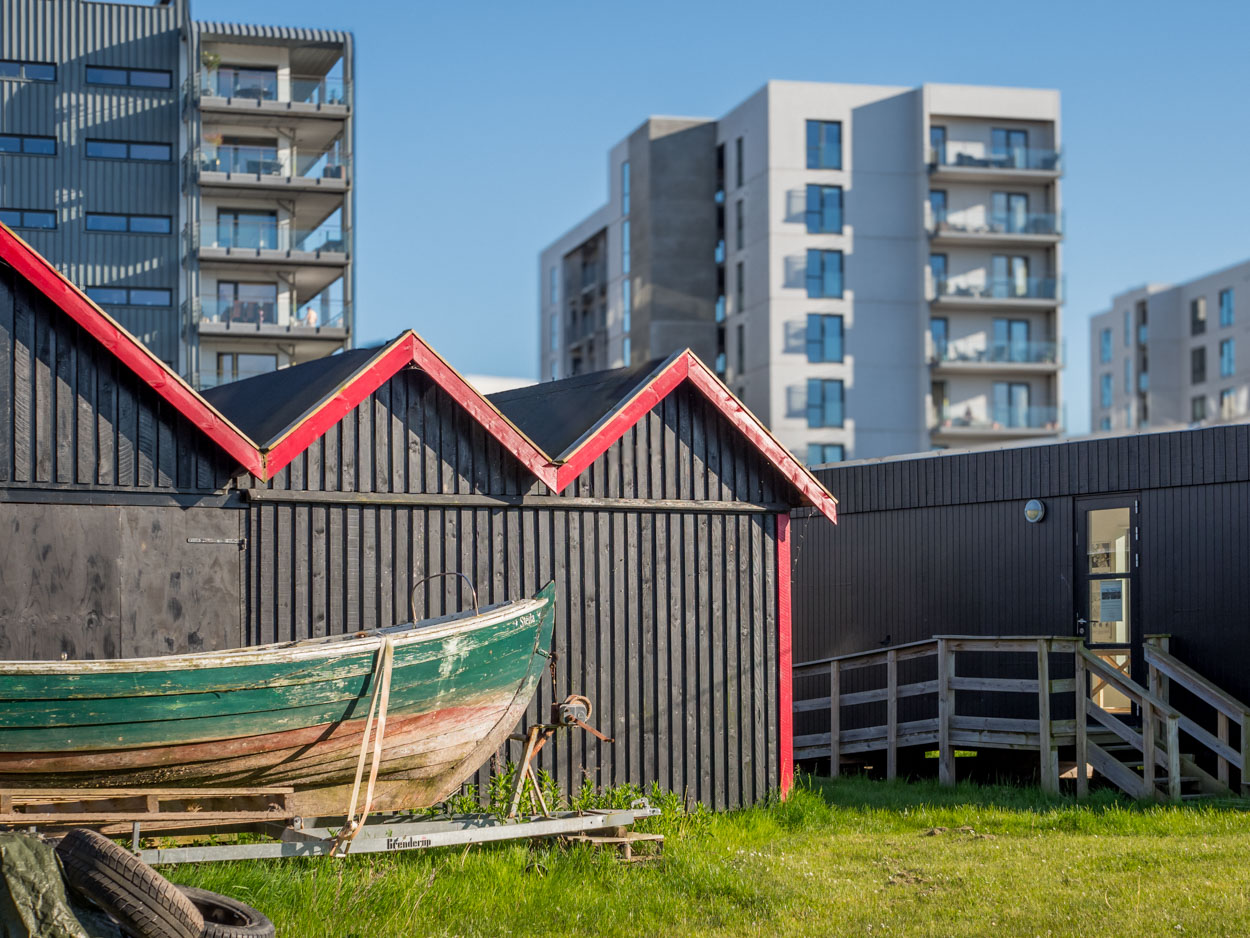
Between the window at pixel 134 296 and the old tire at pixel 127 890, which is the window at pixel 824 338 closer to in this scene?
the window at pixel 134 296

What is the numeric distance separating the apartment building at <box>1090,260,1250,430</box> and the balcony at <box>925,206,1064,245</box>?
65.4ft

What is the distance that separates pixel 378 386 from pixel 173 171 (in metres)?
40.4

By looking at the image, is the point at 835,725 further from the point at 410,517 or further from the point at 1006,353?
the point at 1006,353

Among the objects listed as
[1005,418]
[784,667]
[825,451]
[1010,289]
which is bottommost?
[784,667]

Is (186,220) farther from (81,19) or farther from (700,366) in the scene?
(700,366)

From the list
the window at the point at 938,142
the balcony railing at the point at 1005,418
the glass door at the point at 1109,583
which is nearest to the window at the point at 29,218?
the window at the point at 938,142

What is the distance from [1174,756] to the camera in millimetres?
14328

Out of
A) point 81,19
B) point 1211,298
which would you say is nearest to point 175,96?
point 81,19

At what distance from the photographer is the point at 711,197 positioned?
63.3m

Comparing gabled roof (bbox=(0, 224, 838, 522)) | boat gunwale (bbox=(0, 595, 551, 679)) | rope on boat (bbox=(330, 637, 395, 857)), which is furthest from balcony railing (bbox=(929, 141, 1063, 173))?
rope on boat (bbox=(330, 637, 395, 857))

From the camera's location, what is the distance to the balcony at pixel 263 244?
1815 inches

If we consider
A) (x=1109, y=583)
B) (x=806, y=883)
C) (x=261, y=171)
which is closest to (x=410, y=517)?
(x=806, y=883)

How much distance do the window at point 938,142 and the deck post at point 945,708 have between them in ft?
148

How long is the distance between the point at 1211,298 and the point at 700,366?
245 ft
